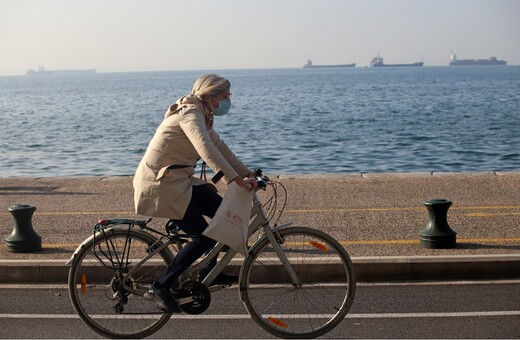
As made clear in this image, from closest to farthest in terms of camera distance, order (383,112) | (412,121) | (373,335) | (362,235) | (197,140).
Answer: (197,140) < (373,335) < (362,235) < (412,121) < (383,112)

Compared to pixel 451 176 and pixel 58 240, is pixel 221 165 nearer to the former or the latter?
pixel 58 240

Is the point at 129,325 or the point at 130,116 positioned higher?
the point at 129,325

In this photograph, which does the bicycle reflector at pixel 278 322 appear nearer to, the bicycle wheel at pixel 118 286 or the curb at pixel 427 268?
the bicycle wheel at pixel 118 286

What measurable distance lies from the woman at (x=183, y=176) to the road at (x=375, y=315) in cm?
66

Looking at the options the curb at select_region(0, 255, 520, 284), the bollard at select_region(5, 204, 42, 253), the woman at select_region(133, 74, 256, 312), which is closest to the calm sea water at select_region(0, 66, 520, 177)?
the bollard at select_region(5, 204, 42, 253)

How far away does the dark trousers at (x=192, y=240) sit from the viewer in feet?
19.9

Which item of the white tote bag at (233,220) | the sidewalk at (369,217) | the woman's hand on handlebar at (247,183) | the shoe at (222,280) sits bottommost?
the sidewalk at (369,217)

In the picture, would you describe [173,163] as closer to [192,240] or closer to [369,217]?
[192,240]

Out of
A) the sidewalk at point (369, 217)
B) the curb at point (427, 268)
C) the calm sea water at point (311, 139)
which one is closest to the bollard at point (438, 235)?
the sidewalk at point (369, 217)

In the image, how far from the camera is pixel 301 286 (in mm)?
6367

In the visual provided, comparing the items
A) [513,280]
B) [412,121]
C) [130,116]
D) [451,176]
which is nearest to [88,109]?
[130,116]

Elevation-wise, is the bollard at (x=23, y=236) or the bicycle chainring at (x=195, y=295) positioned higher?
the bicycle chainring at (x=195, y=295)

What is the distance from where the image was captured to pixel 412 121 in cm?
5416

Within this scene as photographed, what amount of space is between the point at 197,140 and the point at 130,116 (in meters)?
62.7
